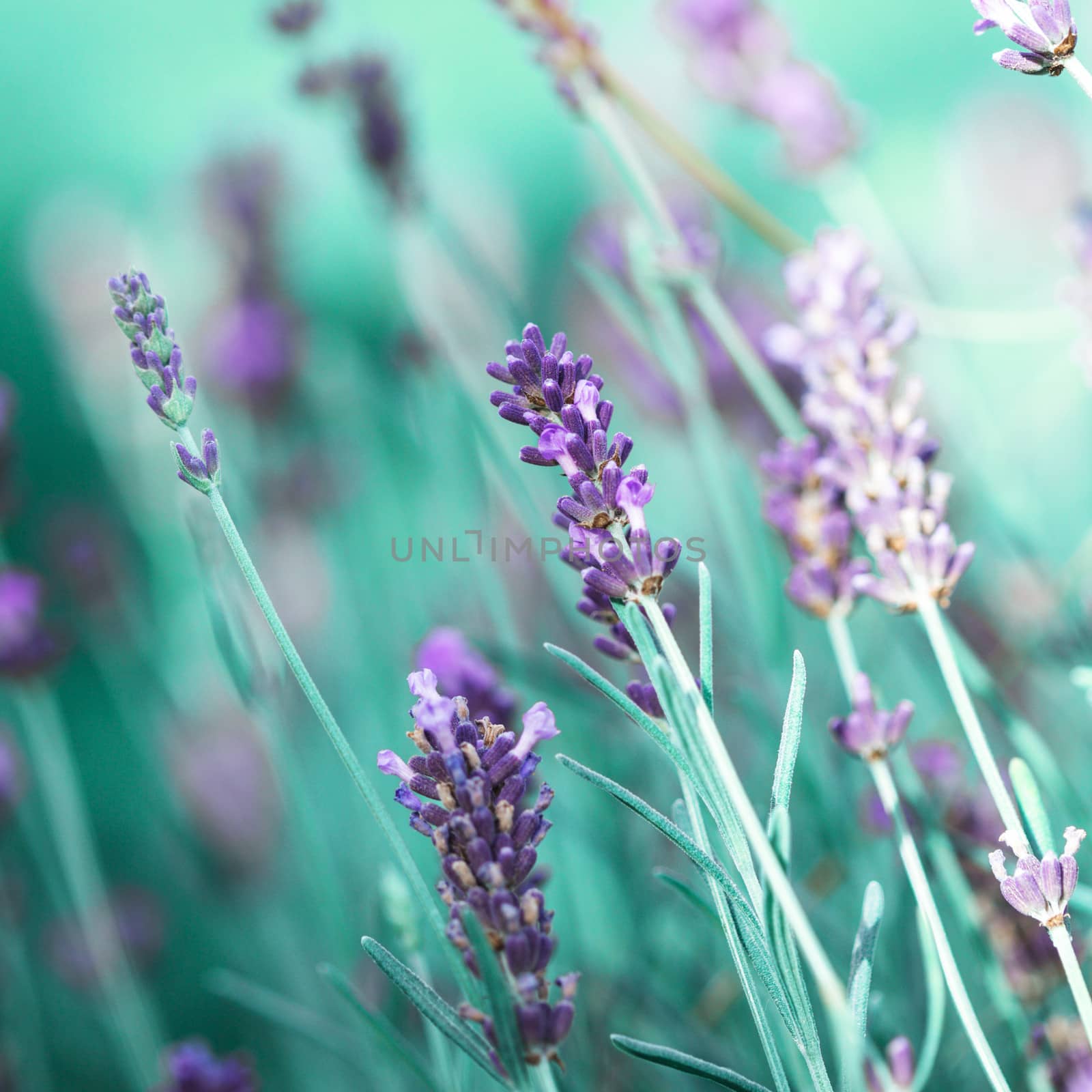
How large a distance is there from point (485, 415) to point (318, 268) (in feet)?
5.20

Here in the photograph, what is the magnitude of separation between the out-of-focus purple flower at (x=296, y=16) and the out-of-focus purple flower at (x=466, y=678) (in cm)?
73

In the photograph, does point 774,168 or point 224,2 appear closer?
point 774,168

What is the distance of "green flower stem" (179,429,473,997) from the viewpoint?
370 millimetres

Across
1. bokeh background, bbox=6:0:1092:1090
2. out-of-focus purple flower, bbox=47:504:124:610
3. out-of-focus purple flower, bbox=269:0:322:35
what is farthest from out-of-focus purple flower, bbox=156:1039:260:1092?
out-of-focus purple flower, bbox=269:0:322:35

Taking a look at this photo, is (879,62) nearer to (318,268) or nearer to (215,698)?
(318,268)

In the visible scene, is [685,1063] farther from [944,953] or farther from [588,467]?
[588,467]

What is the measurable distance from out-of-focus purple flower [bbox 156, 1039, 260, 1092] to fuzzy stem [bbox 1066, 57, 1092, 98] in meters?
0.72

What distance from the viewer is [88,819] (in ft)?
6.02

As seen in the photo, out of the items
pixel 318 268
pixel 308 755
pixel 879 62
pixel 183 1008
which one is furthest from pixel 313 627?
pixel 879 62

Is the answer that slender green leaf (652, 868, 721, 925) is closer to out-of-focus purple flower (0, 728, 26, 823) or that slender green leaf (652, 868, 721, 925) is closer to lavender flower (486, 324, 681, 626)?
lavender flower (486, 324, 681, 626)

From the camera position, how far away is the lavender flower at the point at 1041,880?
15.5 inches

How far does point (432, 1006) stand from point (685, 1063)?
0.10 metres

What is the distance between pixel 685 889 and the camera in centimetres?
44

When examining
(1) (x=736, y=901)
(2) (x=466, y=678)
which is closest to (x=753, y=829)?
(1) (x=736, y=901)
